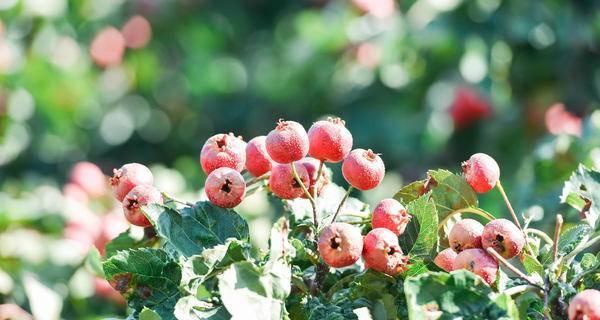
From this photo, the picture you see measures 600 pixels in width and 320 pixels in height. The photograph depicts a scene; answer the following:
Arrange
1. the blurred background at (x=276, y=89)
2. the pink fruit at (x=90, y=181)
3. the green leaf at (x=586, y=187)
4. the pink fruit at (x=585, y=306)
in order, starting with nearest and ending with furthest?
the pink fruit at (x=585, y=306) → the green leaf at (x=586, y=187) → the pink fruit at (x=90, y=181) → the blurred background at (x=276, y=89)

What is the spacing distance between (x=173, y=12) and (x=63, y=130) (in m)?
0.86

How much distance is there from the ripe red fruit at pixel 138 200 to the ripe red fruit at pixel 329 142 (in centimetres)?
16

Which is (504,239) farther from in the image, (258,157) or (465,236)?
(258,157)

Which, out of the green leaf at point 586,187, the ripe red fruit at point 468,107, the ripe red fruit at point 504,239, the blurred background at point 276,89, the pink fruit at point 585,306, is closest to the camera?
the pink fruit at point 585,306

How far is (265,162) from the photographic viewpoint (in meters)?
0.98

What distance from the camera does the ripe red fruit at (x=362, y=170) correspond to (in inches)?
37.0

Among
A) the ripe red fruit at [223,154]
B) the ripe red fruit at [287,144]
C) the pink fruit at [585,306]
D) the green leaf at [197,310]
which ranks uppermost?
the ripe red fruit at [287,144]

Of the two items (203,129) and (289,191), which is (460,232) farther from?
(203,129)

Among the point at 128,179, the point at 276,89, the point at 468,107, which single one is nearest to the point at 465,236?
the point at 128,179

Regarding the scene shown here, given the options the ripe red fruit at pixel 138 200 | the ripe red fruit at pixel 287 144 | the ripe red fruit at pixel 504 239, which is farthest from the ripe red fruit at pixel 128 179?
the ripe red fruit at pixel 504 239

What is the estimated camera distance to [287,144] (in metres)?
0.92

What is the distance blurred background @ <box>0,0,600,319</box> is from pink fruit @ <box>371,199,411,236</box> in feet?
3.48

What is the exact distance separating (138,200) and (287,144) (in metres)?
0.16

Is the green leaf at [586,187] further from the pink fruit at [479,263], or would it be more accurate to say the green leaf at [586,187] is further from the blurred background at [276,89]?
the blurred background at [276,89]
